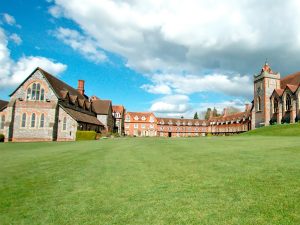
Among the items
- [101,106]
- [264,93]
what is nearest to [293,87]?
[264,93]

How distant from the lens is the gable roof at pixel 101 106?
206ft

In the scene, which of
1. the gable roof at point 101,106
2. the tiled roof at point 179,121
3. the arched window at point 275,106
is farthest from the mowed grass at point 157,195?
the tiled roof at point 179,121

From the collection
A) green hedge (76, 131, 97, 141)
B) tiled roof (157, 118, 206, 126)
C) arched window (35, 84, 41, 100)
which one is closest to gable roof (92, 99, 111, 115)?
arched window (35, 84, 41, 100)

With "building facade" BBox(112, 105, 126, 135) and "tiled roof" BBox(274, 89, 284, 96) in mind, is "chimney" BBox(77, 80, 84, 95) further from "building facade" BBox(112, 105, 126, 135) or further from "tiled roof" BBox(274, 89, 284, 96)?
"tiled roof" BBox(274, 89, 284, 96)

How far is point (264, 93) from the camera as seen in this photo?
188 ft

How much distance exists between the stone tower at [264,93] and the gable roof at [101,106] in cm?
3674

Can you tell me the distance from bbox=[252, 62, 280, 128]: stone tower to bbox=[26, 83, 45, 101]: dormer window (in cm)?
4707

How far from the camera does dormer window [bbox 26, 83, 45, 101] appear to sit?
1687 inches

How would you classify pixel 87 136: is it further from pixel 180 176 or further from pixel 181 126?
pixel 181 126

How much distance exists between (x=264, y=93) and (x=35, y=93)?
48.3 m

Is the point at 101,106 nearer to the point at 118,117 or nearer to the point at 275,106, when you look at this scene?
the point at 118,117

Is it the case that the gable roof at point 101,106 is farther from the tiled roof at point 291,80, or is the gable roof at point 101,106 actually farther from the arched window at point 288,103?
the tiled roof at point 291,80

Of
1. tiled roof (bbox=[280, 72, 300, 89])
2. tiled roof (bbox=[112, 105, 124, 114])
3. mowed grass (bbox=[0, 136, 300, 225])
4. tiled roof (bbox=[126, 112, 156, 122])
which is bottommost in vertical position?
mowed grass (bbox=[0, 136, 300, 225])

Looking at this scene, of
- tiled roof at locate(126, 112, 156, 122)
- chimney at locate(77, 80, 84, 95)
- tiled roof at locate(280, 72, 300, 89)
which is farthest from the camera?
tiled roof at locate(126, 112, 156, 122)
